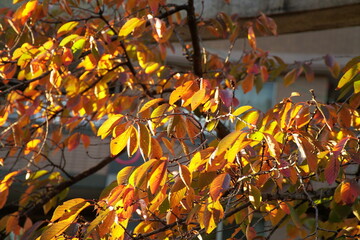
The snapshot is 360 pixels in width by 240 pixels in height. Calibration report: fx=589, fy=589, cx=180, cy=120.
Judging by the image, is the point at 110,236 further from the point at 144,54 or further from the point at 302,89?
the point at 302,89

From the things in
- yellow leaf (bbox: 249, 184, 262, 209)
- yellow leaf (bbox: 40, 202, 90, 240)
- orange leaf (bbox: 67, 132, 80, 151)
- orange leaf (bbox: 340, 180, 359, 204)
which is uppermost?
yellow leaf (bbox: 40, 202, 90, 240)

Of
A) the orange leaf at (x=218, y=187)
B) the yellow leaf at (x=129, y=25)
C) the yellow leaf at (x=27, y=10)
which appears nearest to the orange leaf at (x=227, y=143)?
the orange leaf at (x=218, y=187)

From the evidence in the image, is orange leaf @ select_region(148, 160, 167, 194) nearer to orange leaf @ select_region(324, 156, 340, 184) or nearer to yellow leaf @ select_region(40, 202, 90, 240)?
yellow leaf @ select_region(40, 202, 90, 240)

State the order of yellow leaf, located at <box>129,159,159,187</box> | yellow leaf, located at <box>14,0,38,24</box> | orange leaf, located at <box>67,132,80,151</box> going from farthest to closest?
orange leaf, located at <box>67,132,80,151</box>, yellow leaf, located at <box>14,0,38,24</box>, yellow leaf, located at <box>129,159,159,187</box>

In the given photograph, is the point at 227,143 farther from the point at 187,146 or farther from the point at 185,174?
the point at 187,146

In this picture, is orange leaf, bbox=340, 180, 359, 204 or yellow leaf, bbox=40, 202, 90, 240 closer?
yellow leaf, bbox=40, 202, 90, 240

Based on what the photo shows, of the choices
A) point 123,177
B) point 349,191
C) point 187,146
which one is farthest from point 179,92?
point 349,191

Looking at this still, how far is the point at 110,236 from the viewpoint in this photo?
79.3 inches

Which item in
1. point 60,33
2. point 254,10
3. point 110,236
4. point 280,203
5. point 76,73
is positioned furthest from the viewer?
point 254,10

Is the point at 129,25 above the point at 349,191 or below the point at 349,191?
above

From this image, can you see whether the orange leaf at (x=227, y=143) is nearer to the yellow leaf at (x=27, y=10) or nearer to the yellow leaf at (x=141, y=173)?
the yellow leaf at (x=141, y=173)

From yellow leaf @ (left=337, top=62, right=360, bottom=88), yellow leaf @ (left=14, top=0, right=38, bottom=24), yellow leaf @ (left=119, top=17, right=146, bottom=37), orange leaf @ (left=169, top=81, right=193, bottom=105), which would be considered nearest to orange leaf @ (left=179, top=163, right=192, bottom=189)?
orange leaf @ (left=169, top=81, right=193, bottom=105)

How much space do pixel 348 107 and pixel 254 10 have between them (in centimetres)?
167

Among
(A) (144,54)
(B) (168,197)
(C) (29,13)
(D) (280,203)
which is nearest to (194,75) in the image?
(A) (144,54)
